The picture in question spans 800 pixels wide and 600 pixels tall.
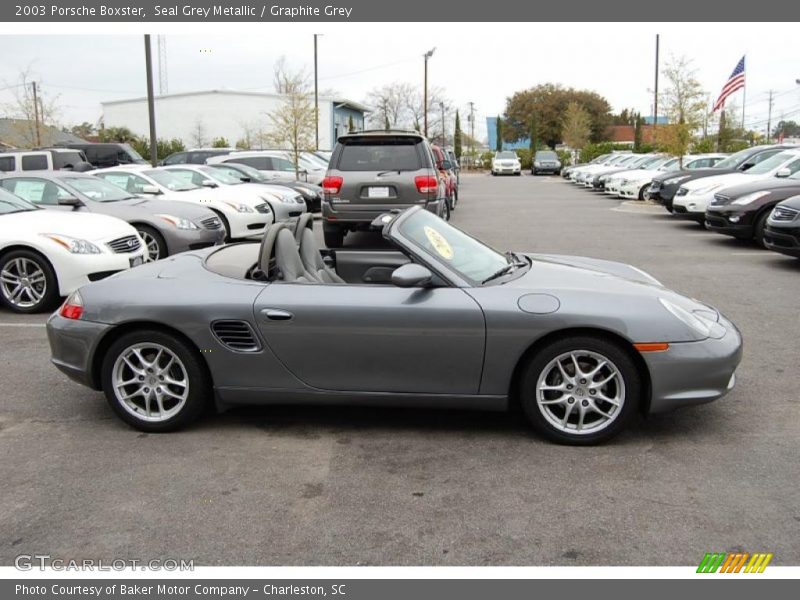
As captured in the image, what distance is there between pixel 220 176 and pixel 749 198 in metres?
10.1

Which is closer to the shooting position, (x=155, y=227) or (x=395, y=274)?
(x=395, y=274)

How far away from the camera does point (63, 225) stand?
823cm

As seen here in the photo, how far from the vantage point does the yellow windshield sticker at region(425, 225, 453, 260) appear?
181 inches

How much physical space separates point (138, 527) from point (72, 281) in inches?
202

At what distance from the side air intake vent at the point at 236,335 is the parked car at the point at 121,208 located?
6.00 m

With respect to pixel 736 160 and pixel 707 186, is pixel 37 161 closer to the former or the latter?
pixel 707 186

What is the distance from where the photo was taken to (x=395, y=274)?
423 centimetres

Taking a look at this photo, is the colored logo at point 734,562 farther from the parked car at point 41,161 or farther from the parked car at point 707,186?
the parked car at point 41,161

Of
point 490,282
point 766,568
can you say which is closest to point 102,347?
point 490,282

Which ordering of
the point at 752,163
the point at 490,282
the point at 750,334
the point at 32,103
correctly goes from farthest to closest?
the point at 32,103 < the point at 752,163 < the point at 750,334 < the point at 490,282

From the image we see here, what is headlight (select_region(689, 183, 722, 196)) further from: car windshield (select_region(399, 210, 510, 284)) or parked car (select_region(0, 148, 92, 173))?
parked car (select_region(0, 148, 92, 173))

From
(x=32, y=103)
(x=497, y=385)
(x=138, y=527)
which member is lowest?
(x=138, y=527)

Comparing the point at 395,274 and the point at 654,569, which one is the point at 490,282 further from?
the point at 654,569
